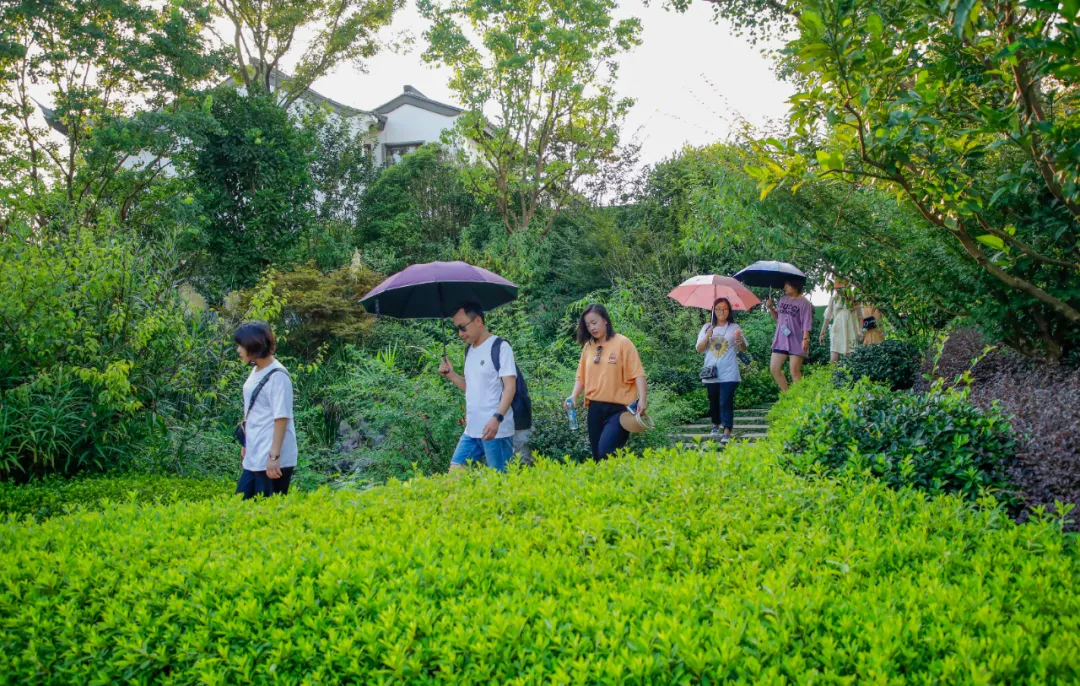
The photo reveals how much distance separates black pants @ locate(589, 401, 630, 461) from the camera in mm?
5750

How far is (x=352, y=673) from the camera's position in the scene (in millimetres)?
2105

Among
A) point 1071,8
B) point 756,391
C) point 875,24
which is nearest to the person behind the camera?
point 1071,8

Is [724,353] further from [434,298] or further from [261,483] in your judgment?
[261,483]

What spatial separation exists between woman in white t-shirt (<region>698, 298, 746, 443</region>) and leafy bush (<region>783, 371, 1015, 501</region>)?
3.83 meters

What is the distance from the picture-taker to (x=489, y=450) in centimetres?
547

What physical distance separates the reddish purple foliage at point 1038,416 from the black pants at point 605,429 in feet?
8.12

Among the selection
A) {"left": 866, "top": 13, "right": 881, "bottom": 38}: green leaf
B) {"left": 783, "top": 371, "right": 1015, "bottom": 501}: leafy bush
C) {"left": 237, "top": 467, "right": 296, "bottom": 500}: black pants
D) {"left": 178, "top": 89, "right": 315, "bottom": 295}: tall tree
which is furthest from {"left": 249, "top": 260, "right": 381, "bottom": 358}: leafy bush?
{"left": 866, "top": 13, "right": 881, "bottom": 38}: green leaf

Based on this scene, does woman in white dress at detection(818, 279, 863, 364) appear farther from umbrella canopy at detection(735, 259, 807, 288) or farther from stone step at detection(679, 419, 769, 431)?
stone step at detection(679, 419, 769, 431)

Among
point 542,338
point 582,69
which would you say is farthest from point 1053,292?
point 582,69

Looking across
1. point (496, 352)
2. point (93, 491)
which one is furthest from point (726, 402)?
point (93, 491)

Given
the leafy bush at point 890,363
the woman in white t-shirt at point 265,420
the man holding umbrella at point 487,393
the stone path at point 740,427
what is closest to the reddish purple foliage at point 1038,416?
the leafy bush at point 890,363

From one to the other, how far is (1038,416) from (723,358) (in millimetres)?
4291

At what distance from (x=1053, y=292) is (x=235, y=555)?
5.53m

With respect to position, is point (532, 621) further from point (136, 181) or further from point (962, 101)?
point (136, 181)
